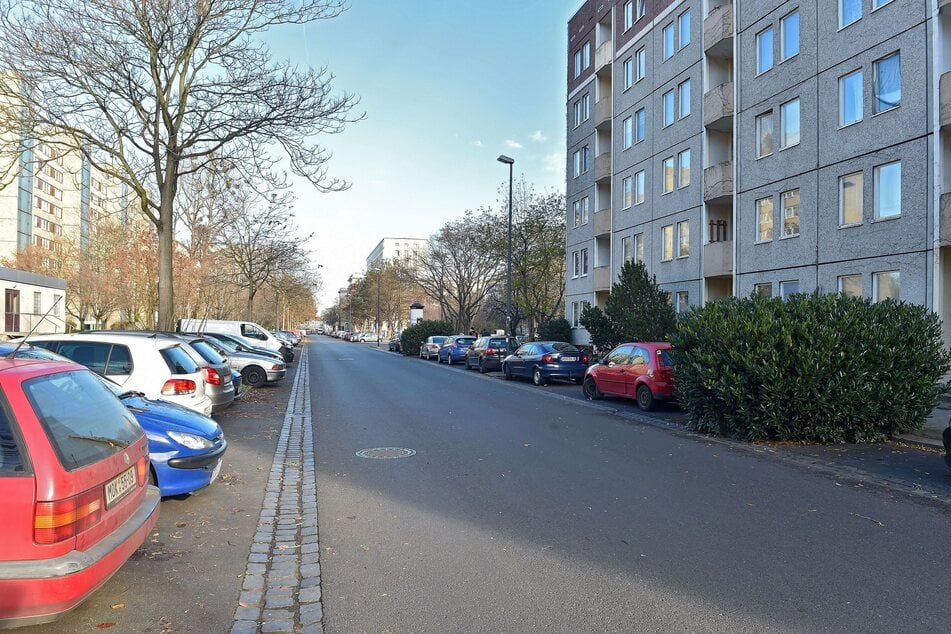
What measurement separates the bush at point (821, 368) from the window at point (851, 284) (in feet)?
29.4

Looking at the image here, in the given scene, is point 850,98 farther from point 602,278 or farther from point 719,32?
point 602,278

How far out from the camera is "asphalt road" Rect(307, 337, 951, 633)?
3.91 meters

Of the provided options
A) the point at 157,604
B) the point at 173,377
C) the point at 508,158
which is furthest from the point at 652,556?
the point at 508,158

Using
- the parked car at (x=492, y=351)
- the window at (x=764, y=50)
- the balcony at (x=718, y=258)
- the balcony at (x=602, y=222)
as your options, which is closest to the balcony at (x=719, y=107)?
the window at (x=764, y=50)

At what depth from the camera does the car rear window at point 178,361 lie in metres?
9.20

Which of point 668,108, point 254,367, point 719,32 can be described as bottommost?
point 254,367

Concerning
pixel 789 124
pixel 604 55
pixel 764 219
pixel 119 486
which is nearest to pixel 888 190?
pixel 789 124

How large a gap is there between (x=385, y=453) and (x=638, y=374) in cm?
719

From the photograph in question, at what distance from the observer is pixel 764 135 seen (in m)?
22.8

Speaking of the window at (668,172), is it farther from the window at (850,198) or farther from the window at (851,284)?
the window at (851,284)

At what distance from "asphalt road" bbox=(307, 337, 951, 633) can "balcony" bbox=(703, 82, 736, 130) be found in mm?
18093

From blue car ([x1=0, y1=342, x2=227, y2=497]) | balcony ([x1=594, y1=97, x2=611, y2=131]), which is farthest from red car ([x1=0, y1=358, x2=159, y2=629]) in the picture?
balcony ([x1=594, y1=97, x2=611, y2=131])

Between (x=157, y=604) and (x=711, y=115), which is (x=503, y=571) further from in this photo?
(x=711, y=115)

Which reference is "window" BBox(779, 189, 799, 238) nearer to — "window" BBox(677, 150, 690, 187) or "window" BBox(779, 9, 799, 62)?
"window" BBox(779, 9, 799, 62)
